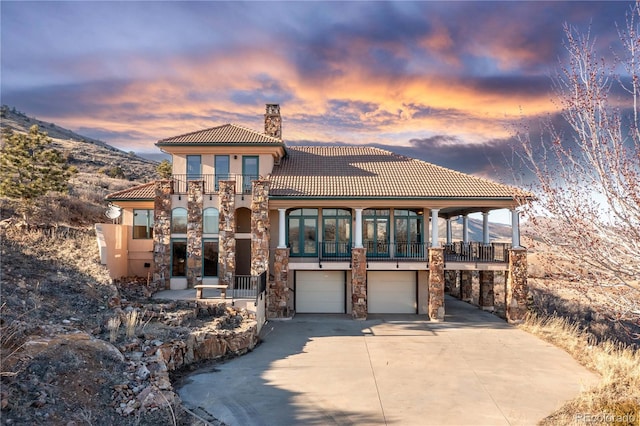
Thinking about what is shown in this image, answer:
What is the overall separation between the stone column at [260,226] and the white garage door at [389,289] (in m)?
5.85

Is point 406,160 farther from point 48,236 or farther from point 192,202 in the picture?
point 48,236

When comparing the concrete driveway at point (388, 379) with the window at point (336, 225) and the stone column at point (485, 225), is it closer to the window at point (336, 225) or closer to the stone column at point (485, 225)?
the window at point (336, 225)

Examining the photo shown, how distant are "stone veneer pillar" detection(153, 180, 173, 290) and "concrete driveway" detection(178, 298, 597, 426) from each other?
667cm

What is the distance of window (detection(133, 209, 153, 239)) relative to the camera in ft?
76.2

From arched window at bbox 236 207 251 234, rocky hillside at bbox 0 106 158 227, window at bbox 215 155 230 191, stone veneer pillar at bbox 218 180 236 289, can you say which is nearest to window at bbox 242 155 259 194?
window at bbox 215 155 230 191

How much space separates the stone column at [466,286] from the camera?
2502 cm

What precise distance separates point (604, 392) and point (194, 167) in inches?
781

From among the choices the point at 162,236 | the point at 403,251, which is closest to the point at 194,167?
the point at 162,236

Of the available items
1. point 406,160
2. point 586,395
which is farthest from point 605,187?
point 406,160

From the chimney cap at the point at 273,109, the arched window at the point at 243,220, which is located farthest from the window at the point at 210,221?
the chimney cap at the point at 273,109

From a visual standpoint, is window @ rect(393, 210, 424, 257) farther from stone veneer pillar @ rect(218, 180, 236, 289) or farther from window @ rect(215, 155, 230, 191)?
window @ rect(215, 155, 230, 191)

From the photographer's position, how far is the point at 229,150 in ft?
70.9

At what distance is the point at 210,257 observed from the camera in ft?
66.9

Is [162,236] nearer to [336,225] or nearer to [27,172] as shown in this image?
[336,225]
